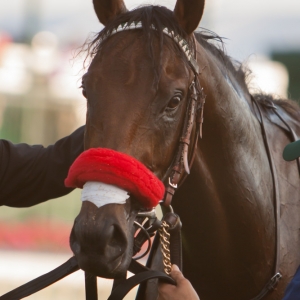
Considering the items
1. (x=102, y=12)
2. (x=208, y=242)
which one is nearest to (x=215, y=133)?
(x=208, y=242)

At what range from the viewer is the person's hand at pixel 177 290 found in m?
2.38

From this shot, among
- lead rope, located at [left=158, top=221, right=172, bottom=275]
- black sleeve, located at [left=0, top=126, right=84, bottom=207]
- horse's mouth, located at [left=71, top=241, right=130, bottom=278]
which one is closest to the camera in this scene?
horse's mouth, located at [left=71, top=241, right=130, bottom=278]

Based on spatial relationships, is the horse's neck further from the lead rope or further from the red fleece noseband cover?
the red fleece noseband cover

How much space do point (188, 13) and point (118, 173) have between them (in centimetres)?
78

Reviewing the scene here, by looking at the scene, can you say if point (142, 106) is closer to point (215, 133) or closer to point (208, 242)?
point (215, 133)

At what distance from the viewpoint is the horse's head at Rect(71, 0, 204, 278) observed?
2.23 meters

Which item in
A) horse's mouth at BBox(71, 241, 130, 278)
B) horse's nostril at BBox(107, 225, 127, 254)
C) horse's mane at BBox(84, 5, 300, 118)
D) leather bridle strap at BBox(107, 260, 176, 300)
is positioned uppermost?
horse's mane at BBox(84, 5, 300, 118)

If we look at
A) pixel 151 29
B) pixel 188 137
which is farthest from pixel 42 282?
pixel 151 29

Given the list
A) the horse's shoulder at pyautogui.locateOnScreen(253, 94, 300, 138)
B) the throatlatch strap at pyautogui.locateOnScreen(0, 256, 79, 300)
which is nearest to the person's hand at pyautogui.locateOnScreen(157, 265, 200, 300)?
the throatlatch strap at pyautogui.locateOnScreen(0, 256, 79, 300)

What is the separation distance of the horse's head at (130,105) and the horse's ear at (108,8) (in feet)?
0.31

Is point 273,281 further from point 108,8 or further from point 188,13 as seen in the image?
point 108,8

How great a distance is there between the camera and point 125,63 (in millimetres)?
2475

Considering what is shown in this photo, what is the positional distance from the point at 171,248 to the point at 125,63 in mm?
790

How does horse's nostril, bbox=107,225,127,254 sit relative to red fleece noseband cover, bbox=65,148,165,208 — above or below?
below
